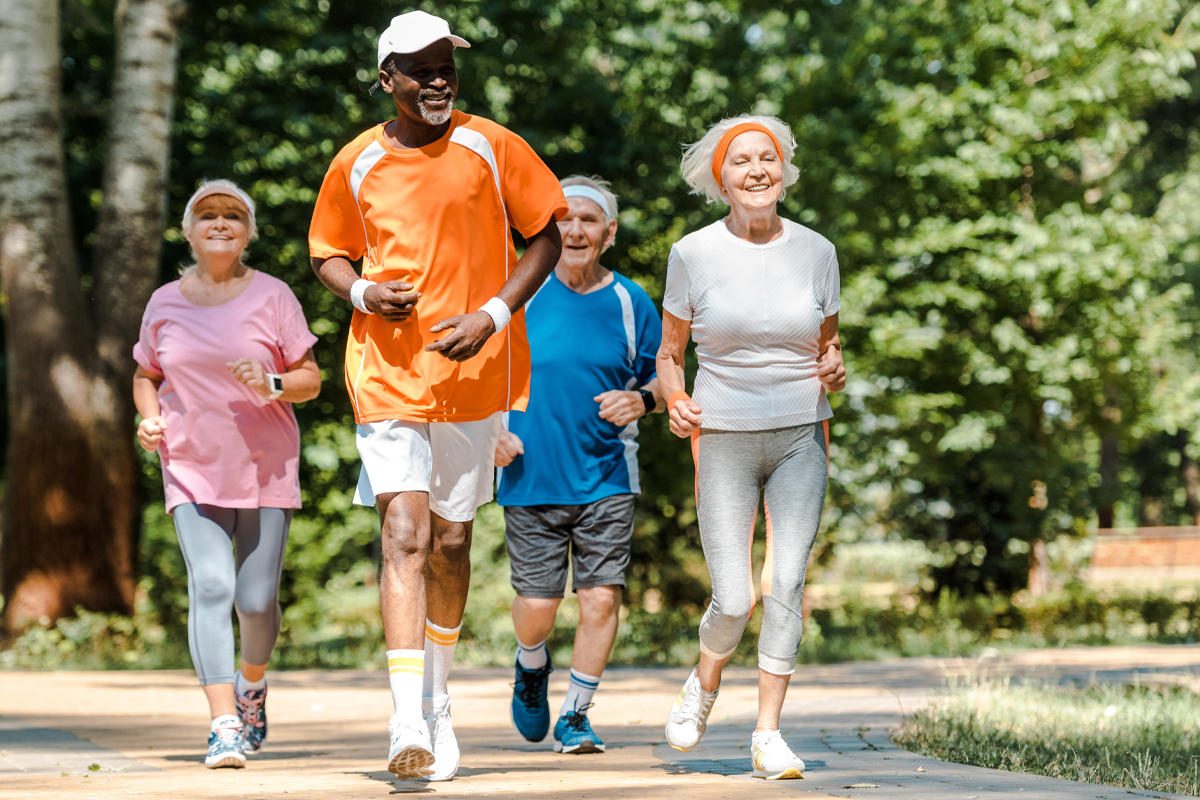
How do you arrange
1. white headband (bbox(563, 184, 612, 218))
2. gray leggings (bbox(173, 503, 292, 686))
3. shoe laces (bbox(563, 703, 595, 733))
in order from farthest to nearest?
1. white headband (bbox(563, 184, 612, 218))
2. shoe laces (bbox(563, 703, 595, 733))
3. gray leggings (bbox(173, 503, 292, 686))

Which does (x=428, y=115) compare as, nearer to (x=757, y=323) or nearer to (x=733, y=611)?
(x=757, y=323)

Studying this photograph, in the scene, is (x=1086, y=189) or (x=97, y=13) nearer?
(x=97, y=13)

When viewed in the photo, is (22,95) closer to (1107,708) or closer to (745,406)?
(745,406)

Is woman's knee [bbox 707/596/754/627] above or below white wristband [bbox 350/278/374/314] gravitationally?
below

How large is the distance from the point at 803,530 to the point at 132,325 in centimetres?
932

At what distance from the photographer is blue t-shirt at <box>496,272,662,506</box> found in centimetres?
531

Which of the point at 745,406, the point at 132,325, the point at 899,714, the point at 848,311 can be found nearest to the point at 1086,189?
the point at 848,311

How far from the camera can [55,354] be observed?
11430 millimetres

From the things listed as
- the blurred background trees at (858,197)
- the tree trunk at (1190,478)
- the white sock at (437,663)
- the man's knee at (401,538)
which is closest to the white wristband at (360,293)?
the man's knee at (401,538)

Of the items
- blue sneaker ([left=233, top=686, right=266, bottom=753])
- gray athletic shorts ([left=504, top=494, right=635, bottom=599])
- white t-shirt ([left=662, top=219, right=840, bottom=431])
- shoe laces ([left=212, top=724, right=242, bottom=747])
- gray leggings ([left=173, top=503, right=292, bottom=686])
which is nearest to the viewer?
white t-shirt ([left=662, top=219, right=840, bottom=431])

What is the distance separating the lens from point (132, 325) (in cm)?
1194

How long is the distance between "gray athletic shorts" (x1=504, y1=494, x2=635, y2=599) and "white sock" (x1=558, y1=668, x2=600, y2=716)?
37cm

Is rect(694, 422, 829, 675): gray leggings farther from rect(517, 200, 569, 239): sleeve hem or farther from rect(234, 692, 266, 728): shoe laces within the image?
rect(234, 692, 266, 728): shoe laces

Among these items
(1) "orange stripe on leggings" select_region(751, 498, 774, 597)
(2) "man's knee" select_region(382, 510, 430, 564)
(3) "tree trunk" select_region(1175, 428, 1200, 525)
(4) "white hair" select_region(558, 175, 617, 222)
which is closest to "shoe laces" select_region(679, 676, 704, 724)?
(1) "orange stripe on leggings" select_region(751, 498, 774, 597)
